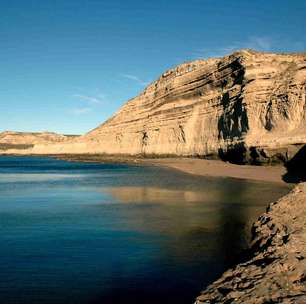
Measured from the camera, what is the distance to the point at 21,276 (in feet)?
26.5

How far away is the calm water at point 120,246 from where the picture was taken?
7.36 metres

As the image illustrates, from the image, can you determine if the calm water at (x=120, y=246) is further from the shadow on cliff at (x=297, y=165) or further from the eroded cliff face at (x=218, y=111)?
the eroded cliff face at (x=218, y=111)

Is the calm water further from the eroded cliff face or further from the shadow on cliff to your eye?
the eroded cliff face

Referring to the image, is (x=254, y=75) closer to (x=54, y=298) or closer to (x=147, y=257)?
(x=147, y=257)

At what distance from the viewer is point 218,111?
53.3m

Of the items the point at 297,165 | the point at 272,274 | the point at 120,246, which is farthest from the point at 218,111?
the point at 272,274

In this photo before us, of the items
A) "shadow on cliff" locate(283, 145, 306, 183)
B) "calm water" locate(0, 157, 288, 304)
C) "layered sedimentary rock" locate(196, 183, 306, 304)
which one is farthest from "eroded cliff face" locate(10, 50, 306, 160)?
"layered sedimentary rock" locate(196, 183, 306, 304)

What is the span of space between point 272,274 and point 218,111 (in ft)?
158

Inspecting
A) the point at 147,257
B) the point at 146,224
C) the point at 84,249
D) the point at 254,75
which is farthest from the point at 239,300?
the point at 254,75

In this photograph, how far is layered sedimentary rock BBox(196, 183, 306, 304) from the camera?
547cm

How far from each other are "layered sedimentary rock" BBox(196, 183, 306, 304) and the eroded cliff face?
2457 centimetres

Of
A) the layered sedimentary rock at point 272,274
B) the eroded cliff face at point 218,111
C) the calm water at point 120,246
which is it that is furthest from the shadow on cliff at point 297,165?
the layered sedimentary rock at point 272,274

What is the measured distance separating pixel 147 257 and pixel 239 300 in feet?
→ 13.5

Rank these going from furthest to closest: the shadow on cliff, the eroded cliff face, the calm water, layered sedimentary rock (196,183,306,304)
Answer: the eroded cliff face, the shadow on cliff, the calm water, layered sedimentary rock (196,183,306,304)
